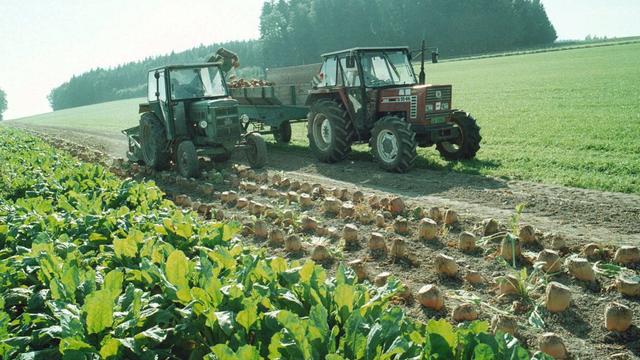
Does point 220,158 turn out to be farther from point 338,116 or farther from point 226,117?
point 338,116

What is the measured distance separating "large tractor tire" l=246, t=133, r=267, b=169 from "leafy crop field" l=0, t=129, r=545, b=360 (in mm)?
6390

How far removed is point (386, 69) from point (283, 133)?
15.7ft

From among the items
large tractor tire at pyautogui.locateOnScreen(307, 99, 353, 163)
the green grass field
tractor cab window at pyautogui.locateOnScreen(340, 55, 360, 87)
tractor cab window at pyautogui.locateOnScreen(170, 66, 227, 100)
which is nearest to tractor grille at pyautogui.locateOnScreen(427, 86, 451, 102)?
the green grass field

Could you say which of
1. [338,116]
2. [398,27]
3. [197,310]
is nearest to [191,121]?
[338,116]

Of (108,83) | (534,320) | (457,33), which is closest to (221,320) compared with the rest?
(534,320)

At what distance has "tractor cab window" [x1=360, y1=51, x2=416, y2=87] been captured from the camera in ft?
32.5

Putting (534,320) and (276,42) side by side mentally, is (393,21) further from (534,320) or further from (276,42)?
(534,320)

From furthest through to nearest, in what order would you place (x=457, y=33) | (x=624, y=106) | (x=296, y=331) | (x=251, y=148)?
(x=457, y=33) → (x=624, y=106) → (x=251, y=148) → (x=296, y=331)

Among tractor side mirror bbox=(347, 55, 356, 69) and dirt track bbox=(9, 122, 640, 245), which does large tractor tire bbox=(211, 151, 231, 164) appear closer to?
dirt track bbox=(9, 122, 640, 245)

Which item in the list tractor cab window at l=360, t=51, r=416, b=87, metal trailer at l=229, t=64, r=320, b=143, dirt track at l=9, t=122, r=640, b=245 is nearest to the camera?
dirt track at l=9, t=122, r=640, b=245

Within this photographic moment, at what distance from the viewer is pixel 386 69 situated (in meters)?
10.0

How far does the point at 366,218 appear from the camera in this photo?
20.3 feet

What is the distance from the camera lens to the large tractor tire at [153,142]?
10312 mm

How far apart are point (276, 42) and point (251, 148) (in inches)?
2193
